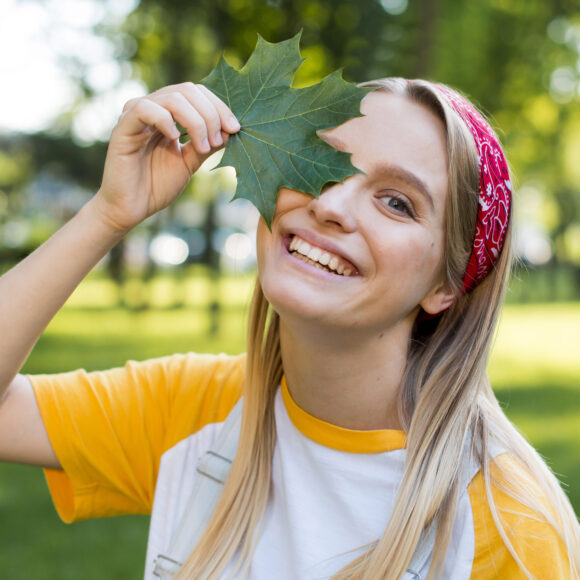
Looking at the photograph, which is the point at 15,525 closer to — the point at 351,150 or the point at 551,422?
the point at 351,150

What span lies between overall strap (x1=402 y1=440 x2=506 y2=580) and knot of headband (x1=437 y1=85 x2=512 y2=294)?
0.58 m

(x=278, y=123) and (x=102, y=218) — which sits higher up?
(x=278, y=123)

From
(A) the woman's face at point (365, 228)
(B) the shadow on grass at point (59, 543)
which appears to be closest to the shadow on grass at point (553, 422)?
(B) the shadow on grass at point (59, 543)

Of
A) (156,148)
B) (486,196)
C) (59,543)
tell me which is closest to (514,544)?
(486,196)

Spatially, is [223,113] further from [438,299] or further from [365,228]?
[438,299]

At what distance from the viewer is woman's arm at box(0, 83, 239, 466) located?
197 cm

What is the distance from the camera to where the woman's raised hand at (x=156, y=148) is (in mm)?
1932

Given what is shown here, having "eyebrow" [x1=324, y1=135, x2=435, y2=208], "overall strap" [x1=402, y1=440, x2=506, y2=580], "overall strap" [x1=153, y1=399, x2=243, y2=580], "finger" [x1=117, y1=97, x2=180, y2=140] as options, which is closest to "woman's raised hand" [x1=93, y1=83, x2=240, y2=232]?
"finger" [x1=117, y1=97, x2=180, y2=140]

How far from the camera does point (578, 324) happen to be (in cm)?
2092

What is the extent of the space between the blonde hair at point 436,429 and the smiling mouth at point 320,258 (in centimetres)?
36

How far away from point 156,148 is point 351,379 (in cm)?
90

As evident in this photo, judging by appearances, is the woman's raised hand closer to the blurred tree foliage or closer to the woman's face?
the woman's face

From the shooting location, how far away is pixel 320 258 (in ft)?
6.59

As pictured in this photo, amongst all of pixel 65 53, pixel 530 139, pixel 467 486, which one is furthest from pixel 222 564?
pixel 530 139
